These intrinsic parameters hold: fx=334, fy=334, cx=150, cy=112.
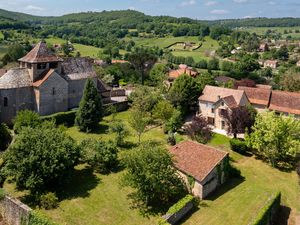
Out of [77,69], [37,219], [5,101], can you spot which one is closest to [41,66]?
[5,101]

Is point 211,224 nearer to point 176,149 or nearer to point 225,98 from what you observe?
point 176,149

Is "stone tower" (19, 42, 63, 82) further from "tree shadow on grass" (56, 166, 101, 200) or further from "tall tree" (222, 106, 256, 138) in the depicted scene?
"tall tree" (222, 106, 256, 138)

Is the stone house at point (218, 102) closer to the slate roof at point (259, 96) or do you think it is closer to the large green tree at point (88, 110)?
the slate roof at point (259, 96)

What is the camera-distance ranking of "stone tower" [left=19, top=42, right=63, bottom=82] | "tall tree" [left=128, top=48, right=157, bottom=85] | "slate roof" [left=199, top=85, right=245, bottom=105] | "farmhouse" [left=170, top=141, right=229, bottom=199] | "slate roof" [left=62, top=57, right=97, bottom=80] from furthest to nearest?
"tall tree" [left=128, top=48, right=157, bottom=85], "slate roof" [left=62, top=57, right=97, bottom=80], "slate roof" [left=199, top=85, right=245, bottom=105], "stone tower" [left=19, top=42, right=63, bottom=82], "farmhouse" [left=170, top=141, right=229, bottom=199]

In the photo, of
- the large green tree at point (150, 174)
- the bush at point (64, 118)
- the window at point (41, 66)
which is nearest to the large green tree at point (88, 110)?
the bush at point (64, 118)

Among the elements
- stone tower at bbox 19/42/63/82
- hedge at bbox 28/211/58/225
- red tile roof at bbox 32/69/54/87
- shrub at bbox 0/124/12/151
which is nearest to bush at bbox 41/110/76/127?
red tile roof at bbox 32/69/54/87

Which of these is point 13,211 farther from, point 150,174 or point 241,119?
point 241,119

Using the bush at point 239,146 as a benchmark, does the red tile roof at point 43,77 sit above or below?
above
